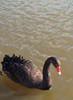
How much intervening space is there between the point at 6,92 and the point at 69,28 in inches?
142

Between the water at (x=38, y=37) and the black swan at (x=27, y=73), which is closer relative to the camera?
the black swan at (x=27, y=73)

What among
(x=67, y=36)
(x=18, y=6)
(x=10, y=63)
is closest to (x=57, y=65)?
(x=10, y=63)

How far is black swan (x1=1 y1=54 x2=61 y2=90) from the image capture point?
260 inches

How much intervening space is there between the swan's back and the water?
216 mm

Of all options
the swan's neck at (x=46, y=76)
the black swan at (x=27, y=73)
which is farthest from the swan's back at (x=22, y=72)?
the swan's neck at (x=46, y=76)

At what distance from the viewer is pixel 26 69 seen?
680cm

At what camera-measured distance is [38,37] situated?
877 cm

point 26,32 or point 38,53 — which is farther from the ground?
point 26,32

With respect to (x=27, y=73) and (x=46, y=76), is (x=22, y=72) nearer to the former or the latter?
(x=27, y=73)

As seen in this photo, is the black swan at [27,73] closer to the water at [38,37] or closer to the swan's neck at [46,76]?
the swan's neck at [46,76]

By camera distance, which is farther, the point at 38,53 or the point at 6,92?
the point at 38,53

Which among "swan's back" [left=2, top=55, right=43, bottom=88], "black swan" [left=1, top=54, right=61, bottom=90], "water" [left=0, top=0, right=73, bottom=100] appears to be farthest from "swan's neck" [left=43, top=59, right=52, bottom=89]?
"water" [left=0, top=0, right=73, bottom=100]

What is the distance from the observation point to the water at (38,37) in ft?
22.3

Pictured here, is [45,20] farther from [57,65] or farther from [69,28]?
[57,65]
